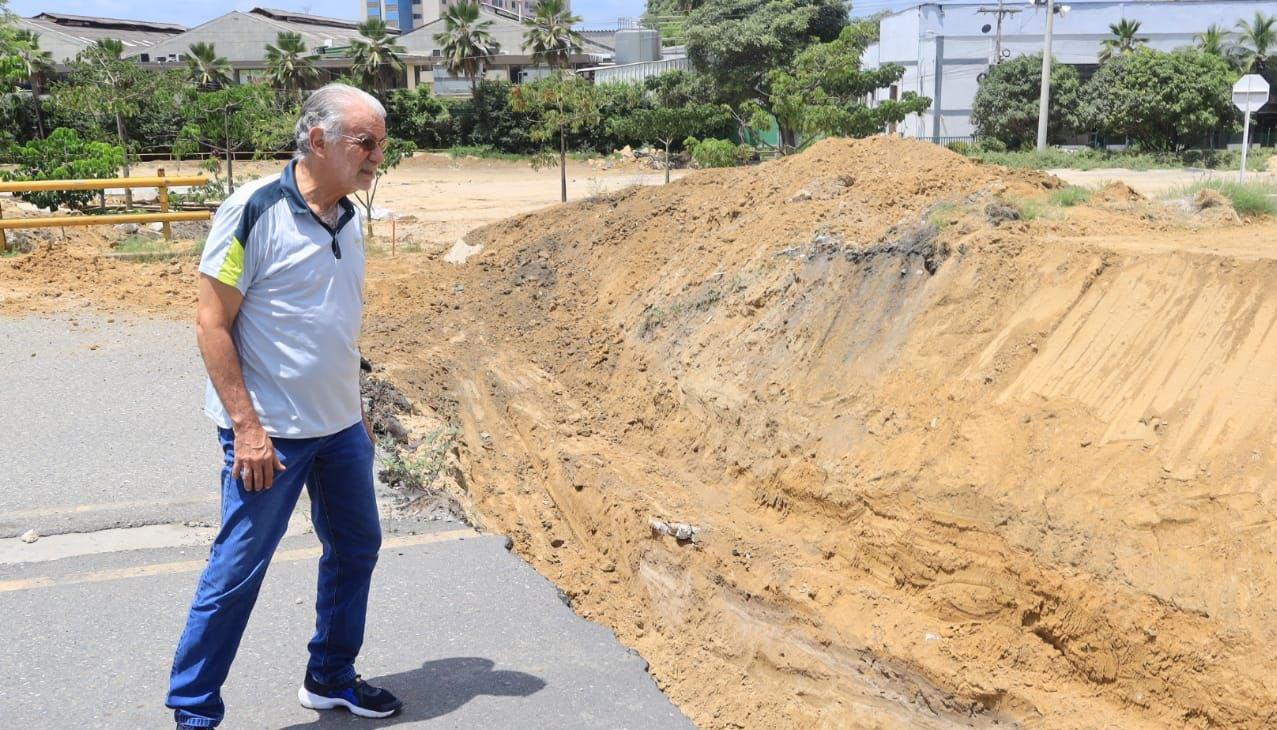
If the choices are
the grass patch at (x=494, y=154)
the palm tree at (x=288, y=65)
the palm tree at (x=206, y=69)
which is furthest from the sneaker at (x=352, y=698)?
the palm tree at (x=206, y=69)

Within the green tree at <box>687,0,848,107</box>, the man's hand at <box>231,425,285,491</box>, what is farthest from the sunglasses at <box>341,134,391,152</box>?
the green tree at <box>687,0,848,107</box>

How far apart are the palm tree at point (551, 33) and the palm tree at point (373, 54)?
6493 mm

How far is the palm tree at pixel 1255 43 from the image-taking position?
1698 inches

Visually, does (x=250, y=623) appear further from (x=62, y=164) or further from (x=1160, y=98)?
(x=1160, y=98)

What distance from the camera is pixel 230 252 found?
3043mm

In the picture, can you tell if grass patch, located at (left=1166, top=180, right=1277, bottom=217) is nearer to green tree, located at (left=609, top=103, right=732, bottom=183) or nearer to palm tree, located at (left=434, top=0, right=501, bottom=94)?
green tree, located at (left=609, top=103, right=732, bottom=183)

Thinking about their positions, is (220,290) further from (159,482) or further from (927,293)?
(927,293)

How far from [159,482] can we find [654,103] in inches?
1615

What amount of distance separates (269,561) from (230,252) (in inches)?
38.2

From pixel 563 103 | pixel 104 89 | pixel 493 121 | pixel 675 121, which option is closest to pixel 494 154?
pixel 493 121

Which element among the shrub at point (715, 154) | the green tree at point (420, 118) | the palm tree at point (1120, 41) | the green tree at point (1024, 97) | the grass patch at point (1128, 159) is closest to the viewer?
the shrub at point (715, 154)

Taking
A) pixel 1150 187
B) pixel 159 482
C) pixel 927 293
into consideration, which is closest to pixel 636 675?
pixel 159 482

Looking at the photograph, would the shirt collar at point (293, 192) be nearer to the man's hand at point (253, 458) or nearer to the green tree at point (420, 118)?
the man's hand at point (253, 458)

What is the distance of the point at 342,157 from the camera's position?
3205 mm
